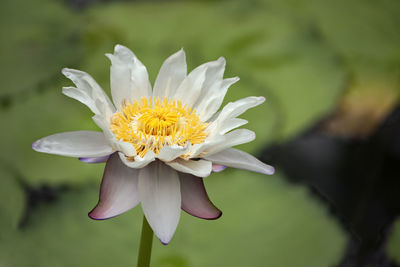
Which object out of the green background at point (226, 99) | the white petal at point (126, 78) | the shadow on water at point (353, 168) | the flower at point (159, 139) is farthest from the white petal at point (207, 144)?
the shadow on water at point (353, 168)

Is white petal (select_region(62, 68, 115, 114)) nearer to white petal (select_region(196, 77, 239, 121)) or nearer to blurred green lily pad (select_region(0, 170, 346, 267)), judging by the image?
white petal (select_region(196, 77, 239, 121))

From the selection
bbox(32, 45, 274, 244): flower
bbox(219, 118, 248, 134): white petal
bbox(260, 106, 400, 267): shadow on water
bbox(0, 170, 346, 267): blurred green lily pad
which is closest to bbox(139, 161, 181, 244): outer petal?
bbox(32, 45, 274, 244): flower

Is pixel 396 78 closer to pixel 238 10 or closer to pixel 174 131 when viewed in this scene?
pixel 238 10

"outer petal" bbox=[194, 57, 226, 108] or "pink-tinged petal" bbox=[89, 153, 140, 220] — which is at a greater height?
"outer petal" bbox=[194, 57, 226, 108]

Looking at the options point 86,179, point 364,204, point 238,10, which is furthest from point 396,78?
point 86,179

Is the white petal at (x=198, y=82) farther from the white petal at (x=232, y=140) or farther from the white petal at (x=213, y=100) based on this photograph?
the white petal at (x=232, y=140)

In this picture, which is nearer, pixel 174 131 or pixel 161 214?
pixel 161 214
